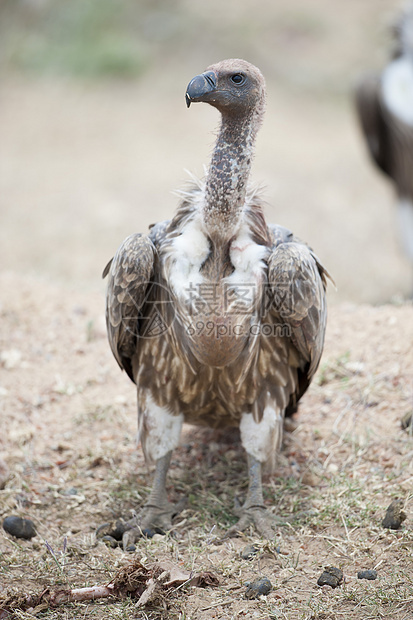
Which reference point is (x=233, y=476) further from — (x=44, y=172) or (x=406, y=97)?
(x=44, y=172)

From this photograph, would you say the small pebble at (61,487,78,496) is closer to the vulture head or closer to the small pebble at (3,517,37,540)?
the small pebble at (3,517,37,540)

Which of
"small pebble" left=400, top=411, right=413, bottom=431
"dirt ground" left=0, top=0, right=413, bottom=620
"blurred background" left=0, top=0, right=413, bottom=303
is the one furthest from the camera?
"blurred background" left=0, top=0, right=413, bottom=303

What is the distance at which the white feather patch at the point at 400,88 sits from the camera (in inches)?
332

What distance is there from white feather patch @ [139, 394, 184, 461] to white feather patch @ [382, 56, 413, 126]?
5790 millimetres

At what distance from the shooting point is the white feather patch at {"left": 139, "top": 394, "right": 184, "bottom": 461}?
12.4 feet

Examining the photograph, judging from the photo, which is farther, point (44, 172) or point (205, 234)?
point (44, 172)

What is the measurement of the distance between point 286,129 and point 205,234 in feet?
36.5

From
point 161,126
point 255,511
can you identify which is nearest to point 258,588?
point 255,511

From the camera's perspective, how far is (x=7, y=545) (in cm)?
347

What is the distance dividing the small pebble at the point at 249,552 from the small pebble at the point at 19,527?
101 cm

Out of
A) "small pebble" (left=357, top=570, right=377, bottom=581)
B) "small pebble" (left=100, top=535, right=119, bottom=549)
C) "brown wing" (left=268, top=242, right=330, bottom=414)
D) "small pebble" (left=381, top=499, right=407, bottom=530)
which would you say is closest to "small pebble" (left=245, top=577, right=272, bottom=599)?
"small pebble" (left=357, top=570, right=377, bottom=581)

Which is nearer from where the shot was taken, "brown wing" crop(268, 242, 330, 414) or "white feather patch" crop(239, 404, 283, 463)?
"brown wing" crop(268, 242, 330, 414)

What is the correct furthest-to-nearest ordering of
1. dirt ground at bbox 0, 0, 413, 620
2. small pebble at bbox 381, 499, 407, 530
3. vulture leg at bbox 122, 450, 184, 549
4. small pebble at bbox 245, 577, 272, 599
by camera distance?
1. vulture leg at bbox 122, 450, 184, 549
2. small pebble at bbox 381, 499, 407, 530
3. dirt ground at bbox 0, 0, 413, 620
4. small pebble at bbox 245, 577, 272, 599

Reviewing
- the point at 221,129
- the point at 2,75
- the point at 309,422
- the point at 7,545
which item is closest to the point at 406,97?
the point at 309,422
